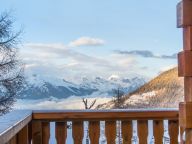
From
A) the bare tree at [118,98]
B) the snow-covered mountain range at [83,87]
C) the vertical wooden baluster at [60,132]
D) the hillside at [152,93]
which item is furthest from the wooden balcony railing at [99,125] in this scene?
the snow-covered mountain range at [83,87]

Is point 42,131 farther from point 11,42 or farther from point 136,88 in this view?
point 11,42

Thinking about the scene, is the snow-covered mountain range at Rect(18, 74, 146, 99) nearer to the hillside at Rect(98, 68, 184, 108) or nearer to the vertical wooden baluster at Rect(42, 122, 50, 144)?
the hillside at Rect(98, 68, 184, 108)

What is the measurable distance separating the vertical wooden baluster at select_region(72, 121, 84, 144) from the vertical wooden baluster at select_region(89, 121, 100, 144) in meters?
0.07

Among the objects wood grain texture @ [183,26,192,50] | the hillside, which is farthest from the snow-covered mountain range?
wood grain texture @ [183,26,192,50]

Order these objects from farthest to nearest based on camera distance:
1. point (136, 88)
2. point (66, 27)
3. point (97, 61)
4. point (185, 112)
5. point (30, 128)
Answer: point (97, 61), point (66, 27), point (136, 88), point (30, 128), point (185, 112)

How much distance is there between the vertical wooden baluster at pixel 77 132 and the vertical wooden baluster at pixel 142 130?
1.43 feet

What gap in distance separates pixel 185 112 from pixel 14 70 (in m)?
17.7

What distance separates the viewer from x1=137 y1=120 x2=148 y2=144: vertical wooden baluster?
3.74 metres

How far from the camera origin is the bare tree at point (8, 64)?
19.1 m

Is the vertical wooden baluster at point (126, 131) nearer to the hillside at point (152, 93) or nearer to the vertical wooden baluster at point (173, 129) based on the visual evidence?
the vertical wooden baluster at point (173, 129)

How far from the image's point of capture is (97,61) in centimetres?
1862

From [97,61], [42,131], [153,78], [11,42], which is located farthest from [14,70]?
[42,131]

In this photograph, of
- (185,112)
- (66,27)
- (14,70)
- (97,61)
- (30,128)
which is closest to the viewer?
(185,112)

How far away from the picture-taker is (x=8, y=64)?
19.5 m
